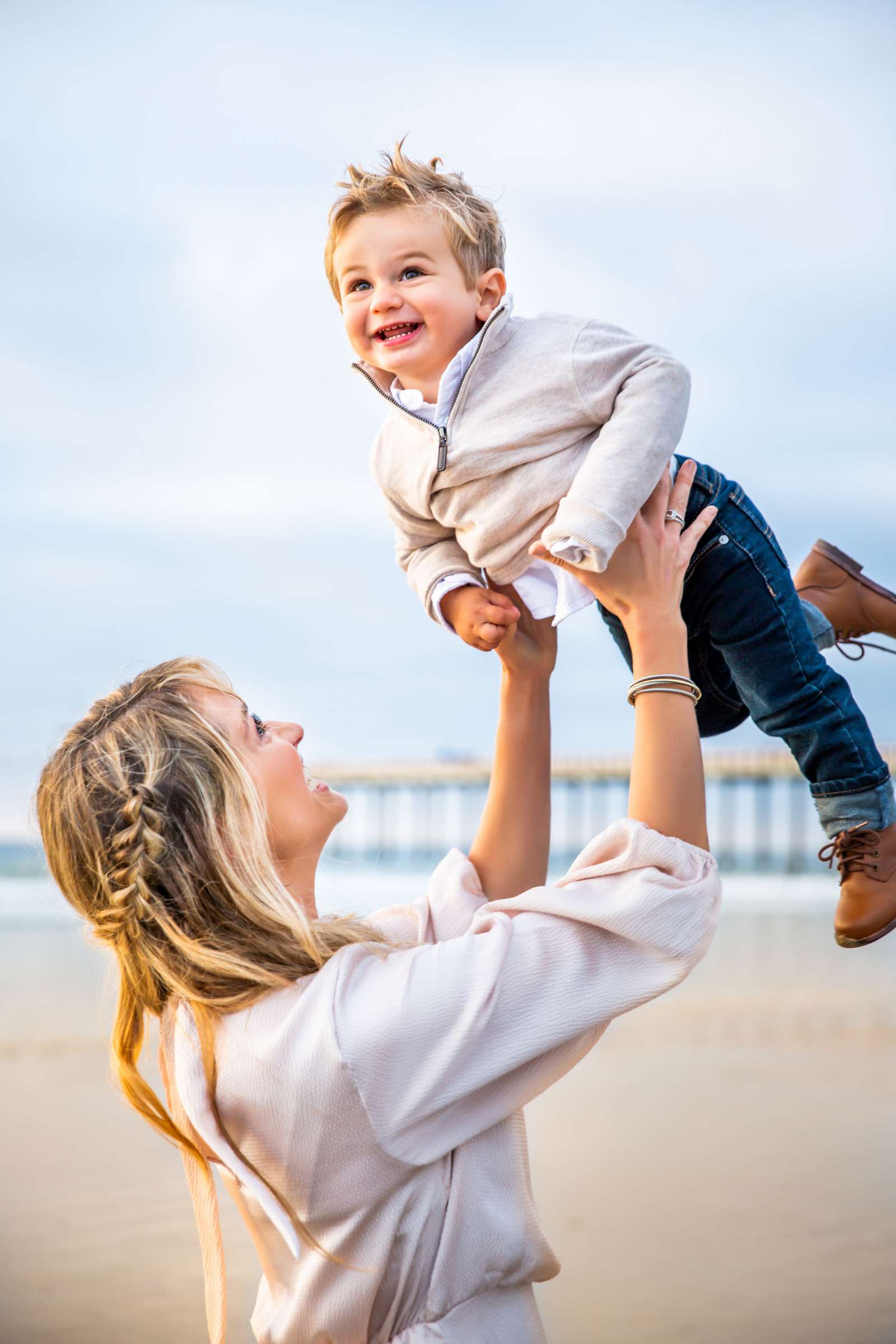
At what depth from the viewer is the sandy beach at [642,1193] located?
316 cm

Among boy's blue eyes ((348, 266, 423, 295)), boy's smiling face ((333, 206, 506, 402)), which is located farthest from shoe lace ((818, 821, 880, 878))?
boy's blue eyes ((348, 266, 423, 295))

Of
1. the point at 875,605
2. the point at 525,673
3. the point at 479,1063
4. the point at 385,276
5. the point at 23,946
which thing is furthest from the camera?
the point at 23,946

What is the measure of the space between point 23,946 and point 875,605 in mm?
7736

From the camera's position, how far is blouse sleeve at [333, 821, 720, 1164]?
4.52 feet

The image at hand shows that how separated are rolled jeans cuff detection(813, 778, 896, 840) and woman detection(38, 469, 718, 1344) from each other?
22.5 inches

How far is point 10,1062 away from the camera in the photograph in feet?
17.0

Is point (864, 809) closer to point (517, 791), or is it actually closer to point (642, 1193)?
point (517, 791)

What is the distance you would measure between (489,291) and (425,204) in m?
0.17

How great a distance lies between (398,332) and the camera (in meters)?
1.77

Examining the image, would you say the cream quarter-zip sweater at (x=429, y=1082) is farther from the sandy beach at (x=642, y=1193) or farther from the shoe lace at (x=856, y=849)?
the shoe lace at (x=856, y=849)

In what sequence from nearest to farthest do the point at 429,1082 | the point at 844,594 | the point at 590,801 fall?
the point at 429,1082 → the point at 844,594 → the point at 590,801

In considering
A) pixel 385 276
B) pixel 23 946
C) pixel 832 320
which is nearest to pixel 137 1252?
pixel 385 276

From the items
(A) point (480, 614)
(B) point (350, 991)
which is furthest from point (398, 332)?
(B) point (350, 991)

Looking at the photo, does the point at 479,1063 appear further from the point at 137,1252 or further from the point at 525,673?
the point at 137,1252
